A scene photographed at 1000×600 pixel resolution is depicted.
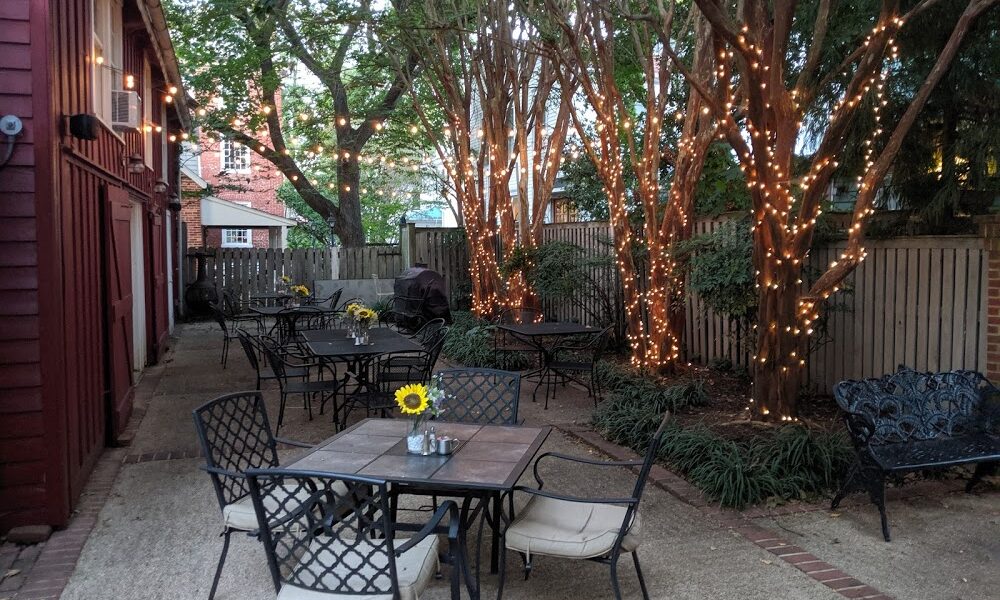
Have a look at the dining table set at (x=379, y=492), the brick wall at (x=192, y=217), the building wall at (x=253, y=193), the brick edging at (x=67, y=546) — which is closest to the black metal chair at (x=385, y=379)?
the dining table set at (x=379, y=492)

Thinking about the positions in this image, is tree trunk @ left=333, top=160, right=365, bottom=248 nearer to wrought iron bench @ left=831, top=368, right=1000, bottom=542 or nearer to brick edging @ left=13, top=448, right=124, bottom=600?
brick edging @ left=13, top=448, right=124, bottom=600

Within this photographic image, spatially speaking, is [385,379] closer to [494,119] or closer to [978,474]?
[978,474]

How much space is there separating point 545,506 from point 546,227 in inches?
389

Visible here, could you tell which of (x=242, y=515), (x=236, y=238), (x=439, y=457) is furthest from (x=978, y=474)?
(x=236, y=238)

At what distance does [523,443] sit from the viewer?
3889 mm

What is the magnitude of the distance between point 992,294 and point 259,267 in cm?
1435

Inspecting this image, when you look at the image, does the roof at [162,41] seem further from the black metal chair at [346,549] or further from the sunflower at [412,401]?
the black metal chair at [346,549]

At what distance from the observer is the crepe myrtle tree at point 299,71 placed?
41.3ft

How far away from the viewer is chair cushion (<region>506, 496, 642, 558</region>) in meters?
3.36

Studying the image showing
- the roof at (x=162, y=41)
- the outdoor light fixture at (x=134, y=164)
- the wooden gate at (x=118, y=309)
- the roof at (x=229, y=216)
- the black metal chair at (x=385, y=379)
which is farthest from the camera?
the roof at (x=229, y=216)

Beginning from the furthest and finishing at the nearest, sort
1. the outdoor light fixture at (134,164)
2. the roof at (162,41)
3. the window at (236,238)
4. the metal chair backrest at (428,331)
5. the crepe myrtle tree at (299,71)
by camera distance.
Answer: the window at (236,238), the crepe myrtle tree at (299,71), the outdoor light fixture at (134,164), the roof at (162,41), the metal chair backrest at (428,331)

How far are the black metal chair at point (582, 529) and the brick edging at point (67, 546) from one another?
2217mm

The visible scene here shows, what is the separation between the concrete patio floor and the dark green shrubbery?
27 cm

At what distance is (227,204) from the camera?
2255cm
